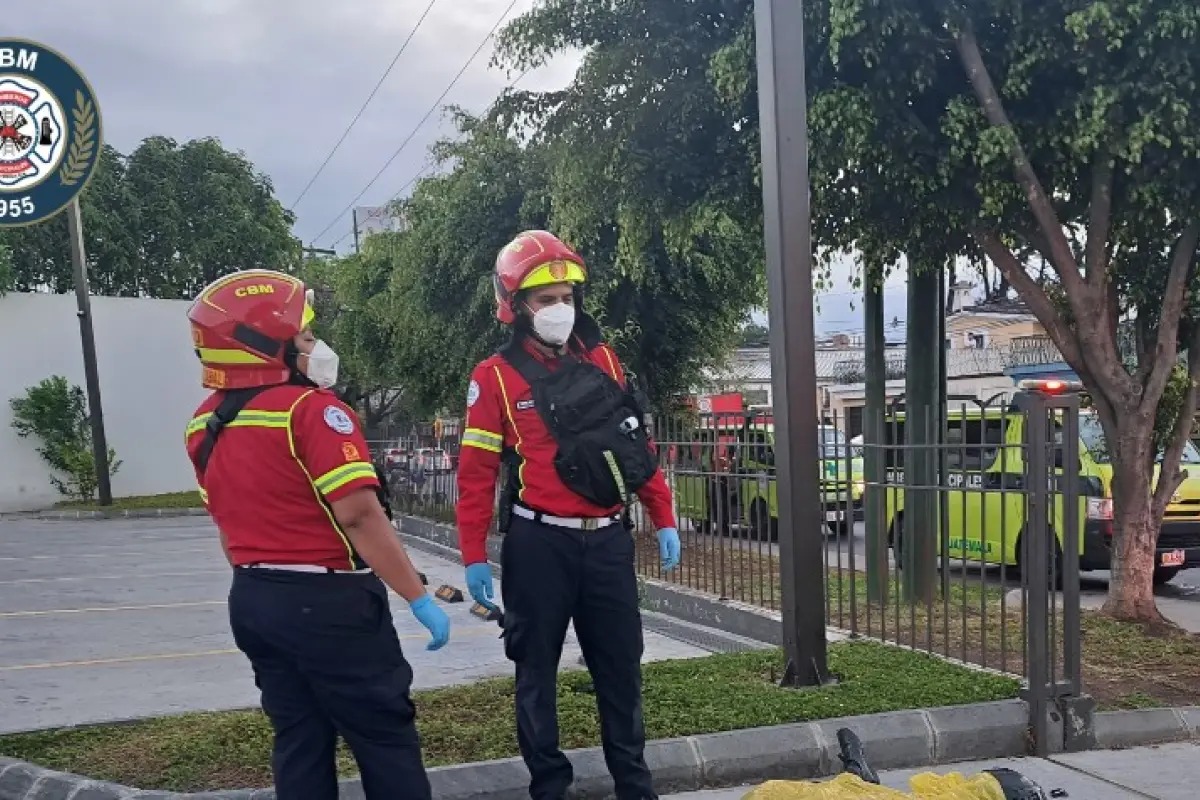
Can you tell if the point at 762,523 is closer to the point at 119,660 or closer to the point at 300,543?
the point at 119,660

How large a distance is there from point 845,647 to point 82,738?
3865mm

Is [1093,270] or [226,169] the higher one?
[226,169]

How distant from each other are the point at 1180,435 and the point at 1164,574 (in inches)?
170

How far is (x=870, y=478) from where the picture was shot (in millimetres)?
7480

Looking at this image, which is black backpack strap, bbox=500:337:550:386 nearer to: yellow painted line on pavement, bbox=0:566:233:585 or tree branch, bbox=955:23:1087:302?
tree branch, bbox=955:23:1087:302

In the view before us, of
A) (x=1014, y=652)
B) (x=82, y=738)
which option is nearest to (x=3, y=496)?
(x=82, y=738)

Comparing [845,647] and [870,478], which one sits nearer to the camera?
[845,647]

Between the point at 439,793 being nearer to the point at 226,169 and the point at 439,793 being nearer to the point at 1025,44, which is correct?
the point at 1025,44

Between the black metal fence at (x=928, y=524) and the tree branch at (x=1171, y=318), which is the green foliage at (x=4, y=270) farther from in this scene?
the tree branch at (x=1171, y=318)

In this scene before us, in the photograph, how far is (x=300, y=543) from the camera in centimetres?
315

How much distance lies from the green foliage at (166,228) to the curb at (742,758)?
27.9 m

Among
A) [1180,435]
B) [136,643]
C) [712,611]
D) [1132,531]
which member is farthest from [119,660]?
[1180,435]

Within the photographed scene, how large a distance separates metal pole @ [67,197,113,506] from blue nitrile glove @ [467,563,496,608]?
18683 millimetres

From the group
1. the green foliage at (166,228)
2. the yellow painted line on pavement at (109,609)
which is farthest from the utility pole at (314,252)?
the yellow painted line on pavement at (109,609)
